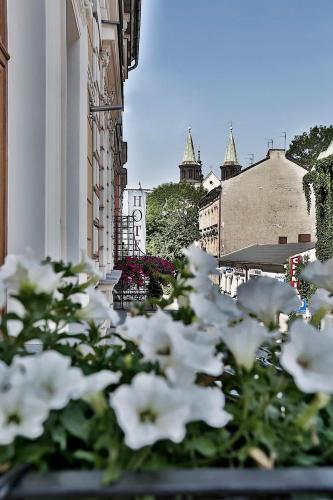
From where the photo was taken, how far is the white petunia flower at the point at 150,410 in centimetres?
62

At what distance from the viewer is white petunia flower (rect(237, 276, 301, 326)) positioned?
92cm

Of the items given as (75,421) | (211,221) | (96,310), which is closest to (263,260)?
(211,221)

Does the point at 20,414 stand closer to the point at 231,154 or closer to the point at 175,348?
the point at 175,348

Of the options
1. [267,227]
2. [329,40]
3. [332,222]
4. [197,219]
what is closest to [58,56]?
[332,222]

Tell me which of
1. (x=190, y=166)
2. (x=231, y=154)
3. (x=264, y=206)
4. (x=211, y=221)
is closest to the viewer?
(x=264, y=206)

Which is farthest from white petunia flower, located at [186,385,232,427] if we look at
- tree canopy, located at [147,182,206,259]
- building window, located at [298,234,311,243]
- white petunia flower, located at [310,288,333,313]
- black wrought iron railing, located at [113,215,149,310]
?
tree canopy, located at [147,182,206,259]

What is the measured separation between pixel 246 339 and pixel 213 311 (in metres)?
0.08

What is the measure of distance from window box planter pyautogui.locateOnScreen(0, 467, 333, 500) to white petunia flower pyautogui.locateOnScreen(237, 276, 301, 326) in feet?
1.02

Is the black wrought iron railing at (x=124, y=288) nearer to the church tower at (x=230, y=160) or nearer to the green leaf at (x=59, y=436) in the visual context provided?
the green leaf at (x=59, y=436)

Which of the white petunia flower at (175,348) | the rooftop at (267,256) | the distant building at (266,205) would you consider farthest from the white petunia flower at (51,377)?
the distant building at (266,205)

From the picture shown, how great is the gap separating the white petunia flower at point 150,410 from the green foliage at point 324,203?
2221cm

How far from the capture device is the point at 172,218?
51.7 meters

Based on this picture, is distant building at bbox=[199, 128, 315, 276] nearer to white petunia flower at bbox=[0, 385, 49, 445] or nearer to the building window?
the building window

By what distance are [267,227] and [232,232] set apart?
2632mm
